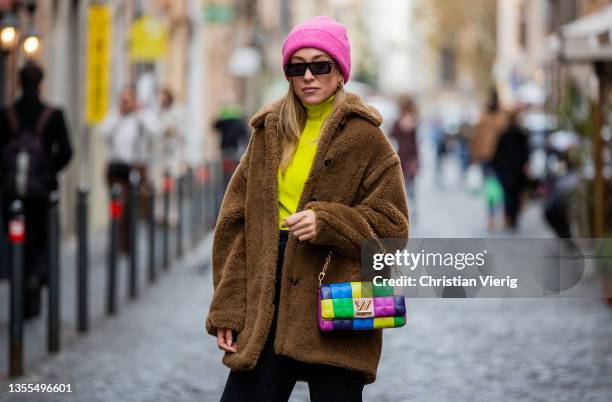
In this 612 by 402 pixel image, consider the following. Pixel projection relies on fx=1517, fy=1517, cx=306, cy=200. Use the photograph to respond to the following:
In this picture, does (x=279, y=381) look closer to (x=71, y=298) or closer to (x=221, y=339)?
(x=221, y=339)

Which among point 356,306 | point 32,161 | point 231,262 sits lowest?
point 356,306

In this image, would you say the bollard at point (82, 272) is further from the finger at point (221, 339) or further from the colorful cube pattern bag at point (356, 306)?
the colorful cube pattern bag at point (356, 306)

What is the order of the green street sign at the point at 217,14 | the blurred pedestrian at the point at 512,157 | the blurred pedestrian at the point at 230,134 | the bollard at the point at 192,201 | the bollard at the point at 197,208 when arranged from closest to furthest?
the bollard at the point at 192,201, the bollard at the point at 197,208, the blurred pedestrian at the point at 512,157, the blurred pedestrian at the point at 230,134, the green street sign at the point at 217,14

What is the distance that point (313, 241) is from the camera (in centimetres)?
438

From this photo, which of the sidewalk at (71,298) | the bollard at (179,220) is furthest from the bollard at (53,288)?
the bollard at (179,220)

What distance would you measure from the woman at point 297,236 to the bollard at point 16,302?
13.9ft

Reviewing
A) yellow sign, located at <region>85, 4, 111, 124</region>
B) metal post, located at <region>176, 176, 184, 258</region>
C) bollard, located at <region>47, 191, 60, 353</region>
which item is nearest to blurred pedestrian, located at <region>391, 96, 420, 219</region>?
metal post, located at <region>176, 176, 184, 258</region>

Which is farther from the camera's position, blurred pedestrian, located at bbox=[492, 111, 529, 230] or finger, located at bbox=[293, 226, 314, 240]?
blurred pedestrian, located at bbox=[492, 111, 529, 230]

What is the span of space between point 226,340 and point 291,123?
0.68 m

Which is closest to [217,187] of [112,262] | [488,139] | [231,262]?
[488,139]

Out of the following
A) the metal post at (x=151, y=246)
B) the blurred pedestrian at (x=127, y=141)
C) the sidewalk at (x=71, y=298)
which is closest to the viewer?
the sidewalk at (x=71, y=298)

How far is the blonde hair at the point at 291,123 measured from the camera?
14.9 feet

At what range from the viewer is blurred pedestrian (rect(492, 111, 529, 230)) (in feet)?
69.6

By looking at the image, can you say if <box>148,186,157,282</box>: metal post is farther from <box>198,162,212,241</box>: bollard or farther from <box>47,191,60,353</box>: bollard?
<box>198,162,212,241</box>: bollard
